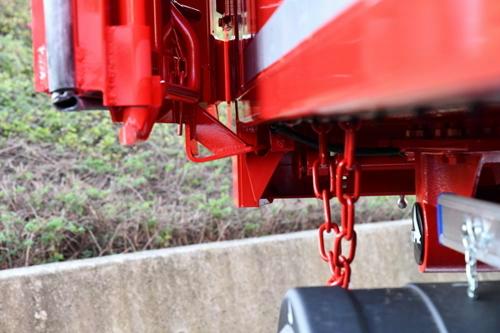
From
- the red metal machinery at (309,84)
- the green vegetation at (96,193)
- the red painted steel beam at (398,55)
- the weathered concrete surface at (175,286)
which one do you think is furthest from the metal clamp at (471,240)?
the green vegetation at (96,193)

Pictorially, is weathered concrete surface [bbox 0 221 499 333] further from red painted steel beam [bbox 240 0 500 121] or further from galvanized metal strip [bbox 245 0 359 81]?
red painted steel beam [bbox 240 0 500 121]

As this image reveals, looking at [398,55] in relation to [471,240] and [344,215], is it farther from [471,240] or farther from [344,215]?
[344,215]

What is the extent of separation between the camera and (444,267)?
1603 millimetres

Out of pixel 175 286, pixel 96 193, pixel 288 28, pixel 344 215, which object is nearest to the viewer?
pixel 288 28

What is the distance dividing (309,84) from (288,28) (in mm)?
182

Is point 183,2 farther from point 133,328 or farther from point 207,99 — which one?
point 133,328

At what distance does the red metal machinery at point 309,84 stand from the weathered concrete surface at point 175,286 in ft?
5.04

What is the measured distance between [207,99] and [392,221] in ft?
10.6

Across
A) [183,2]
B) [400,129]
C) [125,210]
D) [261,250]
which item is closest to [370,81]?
[400,129]

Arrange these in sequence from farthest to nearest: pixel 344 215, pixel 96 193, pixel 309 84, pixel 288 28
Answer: pixel 96 193 < pixel 344 215 < pixel 288 28 < pixel 309 84

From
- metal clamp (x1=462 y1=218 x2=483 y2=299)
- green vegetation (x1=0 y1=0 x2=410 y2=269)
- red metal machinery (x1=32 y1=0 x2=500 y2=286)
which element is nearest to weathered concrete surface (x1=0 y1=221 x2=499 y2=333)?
green vegetation (x1=0 y1=0 x2=410 y2=269)

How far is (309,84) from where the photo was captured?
2.90 feet

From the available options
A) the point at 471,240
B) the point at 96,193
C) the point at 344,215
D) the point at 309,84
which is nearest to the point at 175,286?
the point at 96,193

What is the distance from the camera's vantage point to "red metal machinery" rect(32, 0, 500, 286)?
56 centimetres
